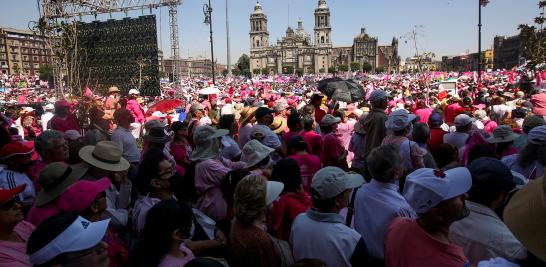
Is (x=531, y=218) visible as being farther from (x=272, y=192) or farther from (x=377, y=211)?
(x=272, y=192)

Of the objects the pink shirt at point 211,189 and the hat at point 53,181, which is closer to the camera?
the hat at point 53,181

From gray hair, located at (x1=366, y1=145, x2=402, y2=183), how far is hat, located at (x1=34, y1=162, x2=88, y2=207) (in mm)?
2329

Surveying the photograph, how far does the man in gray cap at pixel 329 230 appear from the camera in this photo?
2555mm

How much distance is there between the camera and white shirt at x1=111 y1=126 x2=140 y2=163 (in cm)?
540

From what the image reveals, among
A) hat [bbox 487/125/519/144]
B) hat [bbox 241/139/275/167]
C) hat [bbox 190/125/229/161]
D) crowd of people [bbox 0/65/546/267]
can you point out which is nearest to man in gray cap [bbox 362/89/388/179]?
crowd of people [bbox 0/65/546/267]

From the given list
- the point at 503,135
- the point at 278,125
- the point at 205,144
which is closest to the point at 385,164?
the point at 205,144

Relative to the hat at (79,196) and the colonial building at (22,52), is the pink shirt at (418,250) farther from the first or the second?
the colonial building at (22,52)

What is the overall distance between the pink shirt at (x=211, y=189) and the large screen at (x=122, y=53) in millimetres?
27761

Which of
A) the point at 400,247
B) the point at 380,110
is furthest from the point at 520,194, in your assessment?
the point at 380,110

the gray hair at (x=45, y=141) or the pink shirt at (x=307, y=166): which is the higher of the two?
the gray hair at (x=45, y=141)

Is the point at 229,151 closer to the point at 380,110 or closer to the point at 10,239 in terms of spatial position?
the point at 380,110

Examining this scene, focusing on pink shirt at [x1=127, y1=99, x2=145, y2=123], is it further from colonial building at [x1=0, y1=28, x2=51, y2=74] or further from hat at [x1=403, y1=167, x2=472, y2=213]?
colonial building at [x1=0, y1=28, x2=51, y2=74]

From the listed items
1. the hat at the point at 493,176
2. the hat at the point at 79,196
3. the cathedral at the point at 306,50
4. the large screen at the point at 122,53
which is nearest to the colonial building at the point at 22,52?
the cathedral at the point at 306,50

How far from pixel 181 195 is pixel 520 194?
128 inches
